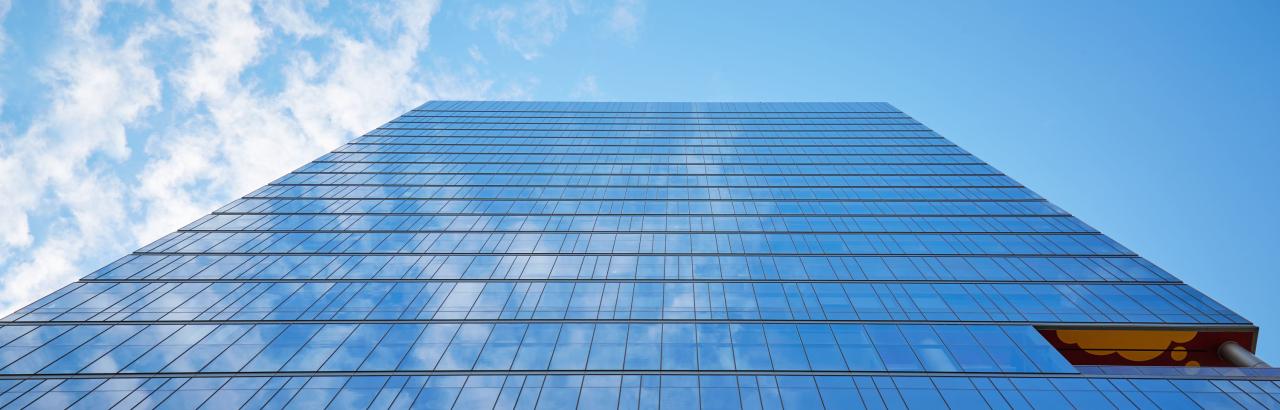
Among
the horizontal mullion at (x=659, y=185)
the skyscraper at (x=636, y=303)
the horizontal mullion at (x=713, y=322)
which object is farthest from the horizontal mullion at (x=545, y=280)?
the horizontal mullion at (x=659, y=185)

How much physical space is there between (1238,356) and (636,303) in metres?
23.3

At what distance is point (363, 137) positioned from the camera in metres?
50.9

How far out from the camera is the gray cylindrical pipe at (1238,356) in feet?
74.9

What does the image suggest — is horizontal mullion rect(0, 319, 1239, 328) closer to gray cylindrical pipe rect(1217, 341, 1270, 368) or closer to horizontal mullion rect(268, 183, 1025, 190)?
gray cylindrical pipe rect(1217, 341, 1270, 368)

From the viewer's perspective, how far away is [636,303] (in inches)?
1034

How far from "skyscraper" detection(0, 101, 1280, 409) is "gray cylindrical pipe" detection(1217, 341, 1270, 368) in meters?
0.13

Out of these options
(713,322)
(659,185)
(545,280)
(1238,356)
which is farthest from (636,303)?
(1238,356)

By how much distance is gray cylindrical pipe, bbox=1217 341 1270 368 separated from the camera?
74.9 feet

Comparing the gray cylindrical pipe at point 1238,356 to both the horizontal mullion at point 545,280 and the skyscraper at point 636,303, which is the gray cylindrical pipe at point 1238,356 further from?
the horizontal mullion at point 545,280

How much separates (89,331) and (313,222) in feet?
40.0

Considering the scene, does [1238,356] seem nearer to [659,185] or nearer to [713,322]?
[713,322]

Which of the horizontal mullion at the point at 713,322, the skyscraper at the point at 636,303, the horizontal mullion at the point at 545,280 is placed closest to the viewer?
the skyscraper at the point at 636,303

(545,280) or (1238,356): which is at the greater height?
(545,280)

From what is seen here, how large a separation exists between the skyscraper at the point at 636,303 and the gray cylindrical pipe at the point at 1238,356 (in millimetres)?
129
